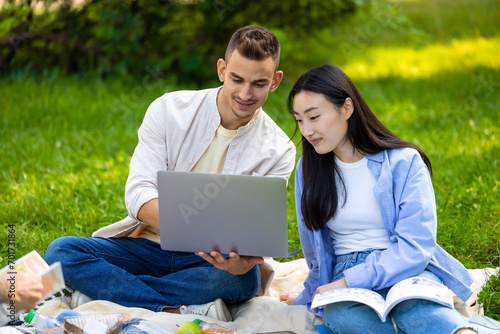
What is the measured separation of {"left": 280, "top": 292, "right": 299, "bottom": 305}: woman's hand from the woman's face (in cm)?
87

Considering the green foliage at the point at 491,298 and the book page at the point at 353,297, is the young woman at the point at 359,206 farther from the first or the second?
the green foliage at the point at 491,298

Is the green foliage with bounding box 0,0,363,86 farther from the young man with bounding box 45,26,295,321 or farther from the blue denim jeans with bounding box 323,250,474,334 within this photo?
the blue denim jeans with bounding box 323,250,474,334

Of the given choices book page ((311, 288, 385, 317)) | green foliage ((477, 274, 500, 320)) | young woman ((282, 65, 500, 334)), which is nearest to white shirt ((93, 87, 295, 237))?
young woman ((282, 65, 500, 334))

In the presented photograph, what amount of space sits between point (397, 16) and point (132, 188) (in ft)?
15.5

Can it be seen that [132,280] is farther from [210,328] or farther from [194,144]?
[194,144]

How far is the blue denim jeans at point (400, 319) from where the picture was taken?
2.27 m

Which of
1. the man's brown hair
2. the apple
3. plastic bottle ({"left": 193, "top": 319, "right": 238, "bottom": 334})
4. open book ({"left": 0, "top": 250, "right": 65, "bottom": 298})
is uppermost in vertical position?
the man's brown hair

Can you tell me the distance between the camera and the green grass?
3852mm

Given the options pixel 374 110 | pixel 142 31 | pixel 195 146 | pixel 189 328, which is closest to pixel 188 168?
pixel 195 146

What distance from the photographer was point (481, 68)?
7008 mm

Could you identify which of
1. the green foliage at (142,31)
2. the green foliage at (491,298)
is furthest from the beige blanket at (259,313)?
the green foliage at (142,31)

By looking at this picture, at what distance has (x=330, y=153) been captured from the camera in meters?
2.81

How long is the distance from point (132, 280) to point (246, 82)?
117 cm

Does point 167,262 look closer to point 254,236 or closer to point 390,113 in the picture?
point 254,236
